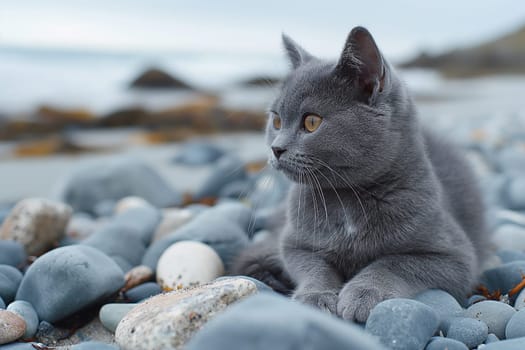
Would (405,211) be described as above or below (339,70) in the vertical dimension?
Result: below

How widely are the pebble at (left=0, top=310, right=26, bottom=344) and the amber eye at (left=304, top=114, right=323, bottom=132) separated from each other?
3.42ft

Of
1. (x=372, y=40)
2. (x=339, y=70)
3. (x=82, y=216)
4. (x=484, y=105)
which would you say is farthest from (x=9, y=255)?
(x=484, y=105)

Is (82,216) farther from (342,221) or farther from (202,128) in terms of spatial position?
(202,128)

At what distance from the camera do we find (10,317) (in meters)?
1.53

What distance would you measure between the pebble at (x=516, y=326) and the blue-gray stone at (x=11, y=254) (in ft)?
6.05

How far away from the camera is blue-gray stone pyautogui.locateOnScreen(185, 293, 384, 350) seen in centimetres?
90

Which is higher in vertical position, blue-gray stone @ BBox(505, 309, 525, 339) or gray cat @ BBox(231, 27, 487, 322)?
gray cat @ BBox(231, 27, 487, 322)

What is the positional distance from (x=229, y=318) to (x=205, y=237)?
1.31 meters

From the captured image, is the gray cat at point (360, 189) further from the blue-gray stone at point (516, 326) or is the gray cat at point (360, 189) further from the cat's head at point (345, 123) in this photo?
the blue-gray stone at point (516, 326)

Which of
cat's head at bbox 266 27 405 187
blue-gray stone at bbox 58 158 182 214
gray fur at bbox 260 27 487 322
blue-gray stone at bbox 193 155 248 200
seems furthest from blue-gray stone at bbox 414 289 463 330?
blue-gray stone at bbox 58 158 182 214

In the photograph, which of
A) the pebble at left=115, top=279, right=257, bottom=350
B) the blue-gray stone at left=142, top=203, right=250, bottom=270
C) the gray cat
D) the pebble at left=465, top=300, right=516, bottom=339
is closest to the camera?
the pebble at left=115, top=279, right=257, bottom=350

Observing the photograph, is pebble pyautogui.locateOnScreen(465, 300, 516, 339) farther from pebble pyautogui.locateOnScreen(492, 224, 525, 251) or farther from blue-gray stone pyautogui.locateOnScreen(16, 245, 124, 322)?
blue-gray stone pyautogui.locateOnScreen(16, 245, 124, 322)

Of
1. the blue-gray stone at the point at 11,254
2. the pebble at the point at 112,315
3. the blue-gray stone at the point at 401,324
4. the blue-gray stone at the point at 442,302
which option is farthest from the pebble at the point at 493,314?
the blue-gray stone at the point at 11,254

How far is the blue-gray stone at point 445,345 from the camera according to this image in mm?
1335
